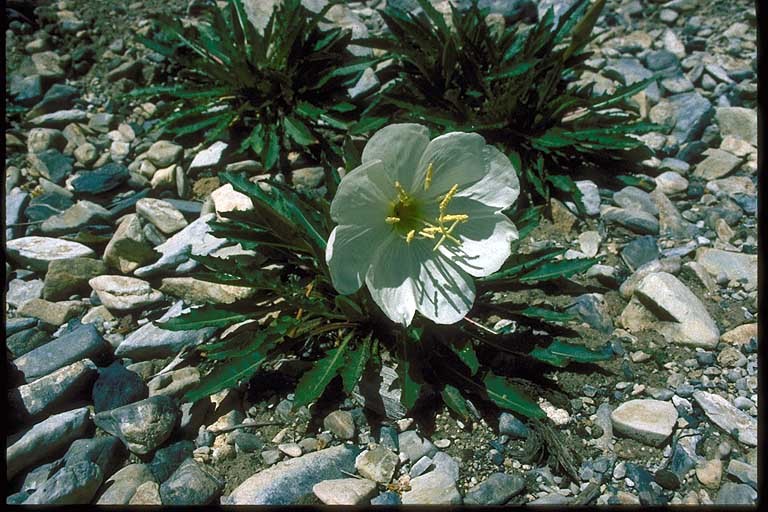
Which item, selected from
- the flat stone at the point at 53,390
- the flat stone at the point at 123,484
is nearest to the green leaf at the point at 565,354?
the flat stone at the point at 123,484

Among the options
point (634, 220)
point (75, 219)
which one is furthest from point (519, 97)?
point (75, 219)

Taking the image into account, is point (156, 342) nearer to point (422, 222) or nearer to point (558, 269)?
point (422, 222)

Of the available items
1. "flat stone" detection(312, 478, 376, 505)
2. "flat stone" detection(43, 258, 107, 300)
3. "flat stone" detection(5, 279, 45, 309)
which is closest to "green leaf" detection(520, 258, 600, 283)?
"flat stone" detection(312, 478, 376, 505)

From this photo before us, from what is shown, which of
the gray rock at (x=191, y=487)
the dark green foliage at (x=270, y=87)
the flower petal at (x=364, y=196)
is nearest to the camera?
the flower petal at (x=364, y=196)

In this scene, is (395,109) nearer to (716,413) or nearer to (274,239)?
(274,239)

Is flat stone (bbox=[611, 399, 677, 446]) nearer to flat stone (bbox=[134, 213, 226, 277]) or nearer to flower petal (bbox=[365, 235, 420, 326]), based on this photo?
flower petal (bbox=[365, 235, 420, 326])

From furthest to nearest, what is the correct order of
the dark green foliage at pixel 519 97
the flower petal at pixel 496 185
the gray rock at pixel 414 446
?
1. the dark green foliage at pixel 519 97
2. the gray rock at pixel 414 446
3. the flower petal at pixel 496 185

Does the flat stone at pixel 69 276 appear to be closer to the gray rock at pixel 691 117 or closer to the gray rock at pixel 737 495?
the gray rock at pixel 737 495
